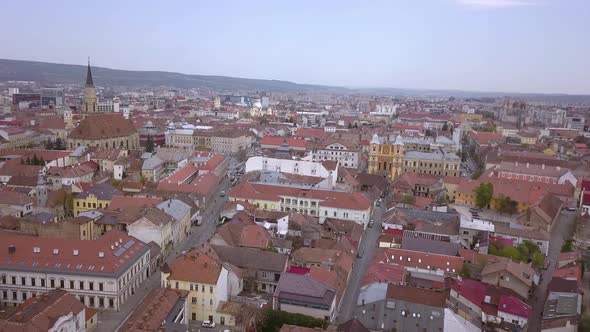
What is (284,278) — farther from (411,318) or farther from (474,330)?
(474,330)

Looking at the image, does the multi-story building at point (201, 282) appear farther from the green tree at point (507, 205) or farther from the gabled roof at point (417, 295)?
the green tree at point (507, 205)

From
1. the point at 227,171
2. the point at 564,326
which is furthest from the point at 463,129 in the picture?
the point at 564,326

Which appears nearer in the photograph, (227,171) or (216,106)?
(227,171)

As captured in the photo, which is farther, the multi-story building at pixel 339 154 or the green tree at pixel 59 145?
the green tree at pixel 59 145

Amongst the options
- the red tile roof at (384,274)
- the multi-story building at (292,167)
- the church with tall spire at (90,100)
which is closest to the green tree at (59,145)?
the church with tall spire at (90,100)

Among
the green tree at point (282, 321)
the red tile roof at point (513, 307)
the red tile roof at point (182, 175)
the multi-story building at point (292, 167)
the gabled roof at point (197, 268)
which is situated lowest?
the green tree at point (282, 321)

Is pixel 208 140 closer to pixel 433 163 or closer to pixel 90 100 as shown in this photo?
pixel 90 100

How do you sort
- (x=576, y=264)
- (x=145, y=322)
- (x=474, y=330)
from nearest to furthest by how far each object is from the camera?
1. (x=145, y=322)
2. (x=474, y=330)
3. (x=576, y=264)
